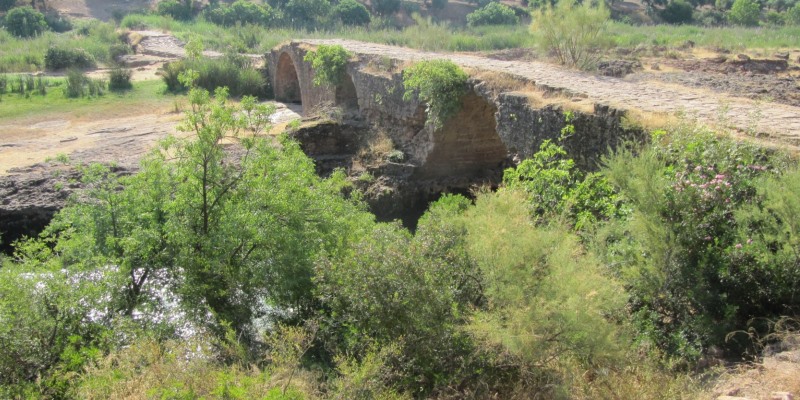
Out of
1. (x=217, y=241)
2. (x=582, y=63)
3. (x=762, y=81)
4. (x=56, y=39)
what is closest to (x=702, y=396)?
(x=217, y=241)

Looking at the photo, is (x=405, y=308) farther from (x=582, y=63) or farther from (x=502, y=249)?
(x=582, y=63)

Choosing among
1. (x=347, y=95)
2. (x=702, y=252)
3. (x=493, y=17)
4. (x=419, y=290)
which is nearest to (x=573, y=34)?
(x=347, y=95)

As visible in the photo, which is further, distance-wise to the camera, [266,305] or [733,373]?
[266,305]

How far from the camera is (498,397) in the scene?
5.56 metres

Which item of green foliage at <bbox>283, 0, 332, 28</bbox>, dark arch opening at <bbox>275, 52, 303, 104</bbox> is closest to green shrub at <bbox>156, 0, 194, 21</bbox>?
green foliage at <bbox>283, 0, 332, 28</bbox>

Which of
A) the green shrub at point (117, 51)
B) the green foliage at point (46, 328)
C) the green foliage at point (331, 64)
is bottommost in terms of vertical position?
the green foliage at point (46, 328)

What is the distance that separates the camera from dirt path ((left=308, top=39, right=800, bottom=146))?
286 inches

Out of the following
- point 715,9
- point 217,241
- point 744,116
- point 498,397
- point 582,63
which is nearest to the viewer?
point 498,397

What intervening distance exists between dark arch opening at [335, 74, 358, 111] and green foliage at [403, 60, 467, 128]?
4.67m

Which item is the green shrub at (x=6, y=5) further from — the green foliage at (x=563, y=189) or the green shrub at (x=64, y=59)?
the green foliage at (x=563, y=189)

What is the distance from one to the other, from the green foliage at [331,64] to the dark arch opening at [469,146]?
3.97 meters

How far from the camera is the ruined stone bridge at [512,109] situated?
8.15 meters

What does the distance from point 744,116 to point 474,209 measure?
11.3 feet

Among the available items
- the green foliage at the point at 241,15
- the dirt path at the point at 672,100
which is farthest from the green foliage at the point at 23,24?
the dirt path at the point at 672,100
